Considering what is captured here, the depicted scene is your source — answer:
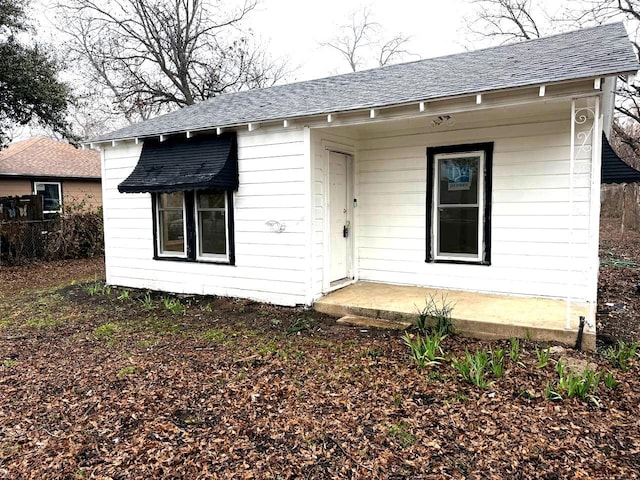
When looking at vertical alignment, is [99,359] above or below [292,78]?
below

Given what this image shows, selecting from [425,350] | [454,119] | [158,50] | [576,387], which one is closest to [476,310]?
[425,350]

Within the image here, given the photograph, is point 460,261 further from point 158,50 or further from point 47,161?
point 158,50

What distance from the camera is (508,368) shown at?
4.07m

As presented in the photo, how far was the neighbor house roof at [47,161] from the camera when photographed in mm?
15922

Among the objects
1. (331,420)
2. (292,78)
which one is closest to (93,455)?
(331,420)

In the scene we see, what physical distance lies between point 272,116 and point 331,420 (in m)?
4.29

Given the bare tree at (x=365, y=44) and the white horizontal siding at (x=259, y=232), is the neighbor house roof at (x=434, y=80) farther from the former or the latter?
the bare tree at (x=365, y=44)

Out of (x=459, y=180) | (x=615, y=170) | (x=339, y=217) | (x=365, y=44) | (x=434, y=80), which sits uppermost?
(x=365, y=44)

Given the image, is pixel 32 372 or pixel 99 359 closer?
pixel 32 372

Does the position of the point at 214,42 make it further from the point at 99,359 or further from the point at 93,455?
Answer: the point at 93,455

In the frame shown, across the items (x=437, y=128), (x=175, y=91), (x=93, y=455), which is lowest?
(x=93, y=455)

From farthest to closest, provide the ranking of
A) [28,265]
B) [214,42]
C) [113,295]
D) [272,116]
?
[214,42] < [28,265] < [113,295] < [272,116]

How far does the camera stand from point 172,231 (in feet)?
25.7

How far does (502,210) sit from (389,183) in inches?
67.8
